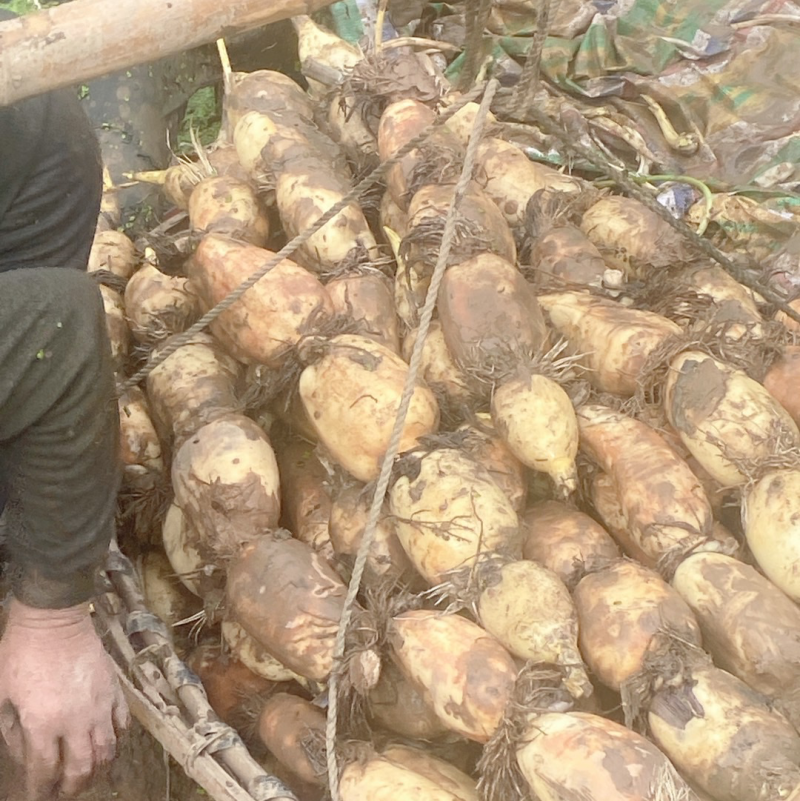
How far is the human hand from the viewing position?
5.01 feet

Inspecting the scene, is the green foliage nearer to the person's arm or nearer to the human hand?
the person's arm

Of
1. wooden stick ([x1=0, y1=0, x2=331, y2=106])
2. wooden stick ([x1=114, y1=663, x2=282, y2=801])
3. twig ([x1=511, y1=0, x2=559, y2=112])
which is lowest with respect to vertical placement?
wooden stick ([x1=114, y1=663, x2=282, y2=801])

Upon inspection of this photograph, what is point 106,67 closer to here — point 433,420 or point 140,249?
point 433,420

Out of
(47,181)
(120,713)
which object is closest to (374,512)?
(120,713)

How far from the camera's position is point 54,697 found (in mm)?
1530

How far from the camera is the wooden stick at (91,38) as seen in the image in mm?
1006

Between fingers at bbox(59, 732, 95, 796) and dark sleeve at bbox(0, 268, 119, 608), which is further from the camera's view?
fingers at bbox(59, 732, 95, 796)

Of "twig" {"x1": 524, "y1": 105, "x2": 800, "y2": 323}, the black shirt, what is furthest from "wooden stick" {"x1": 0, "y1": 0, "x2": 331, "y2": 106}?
"twig" {"x1": 524, "y1": 105, "x2": 800, "y2": 323}

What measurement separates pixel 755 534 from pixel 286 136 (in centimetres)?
158

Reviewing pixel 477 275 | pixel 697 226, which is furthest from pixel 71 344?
pixel 697 226

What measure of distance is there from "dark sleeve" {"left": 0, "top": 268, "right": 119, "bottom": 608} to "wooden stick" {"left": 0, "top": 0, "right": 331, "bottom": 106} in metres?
0.38

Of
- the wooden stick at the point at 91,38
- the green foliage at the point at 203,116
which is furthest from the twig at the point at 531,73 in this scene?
the green foliage at the point at 203,116

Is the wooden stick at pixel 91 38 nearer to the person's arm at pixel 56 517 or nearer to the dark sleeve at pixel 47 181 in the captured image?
the person's arm at pixel 56 517

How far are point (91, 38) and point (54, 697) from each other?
1068 mm
